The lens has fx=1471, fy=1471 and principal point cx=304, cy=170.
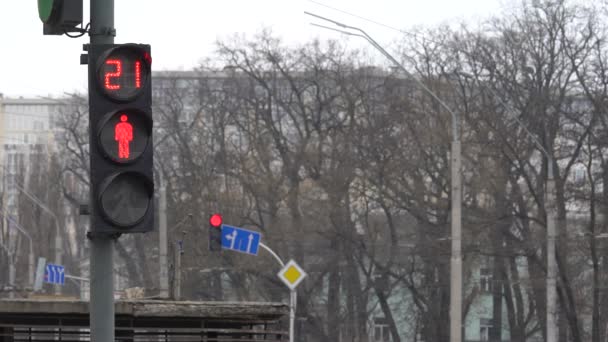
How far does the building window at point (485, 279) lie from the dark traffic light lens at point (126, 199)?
47.7 m

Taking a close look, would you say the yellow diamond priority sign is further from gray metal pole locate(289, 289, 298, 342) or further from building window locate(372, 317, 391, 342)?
building window locate(372, 317, 391, 342)

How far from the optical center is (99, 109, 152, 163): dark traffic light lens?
745 cm

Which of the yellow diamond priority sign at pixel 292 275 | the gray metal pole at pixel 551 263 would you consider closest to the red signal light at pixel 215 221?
the yellow diamond priority sign at pixel 292 275

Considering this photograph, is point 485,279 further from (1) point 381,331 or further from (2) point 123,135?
(2) point 123,135

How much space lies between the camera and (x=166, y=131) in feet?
202

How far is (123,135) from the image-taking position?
747cm

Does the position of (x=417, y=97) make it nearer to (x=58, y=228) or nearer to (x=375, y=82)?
(x=375, y=82)

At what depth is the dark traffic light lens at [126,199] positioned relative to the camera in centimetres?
747

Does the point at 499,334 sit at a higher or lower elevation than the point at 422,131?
lower

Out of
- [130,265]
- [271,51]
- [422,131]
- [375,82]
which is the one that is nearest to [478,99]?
[422,131]

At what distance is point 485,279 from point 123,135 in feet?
162

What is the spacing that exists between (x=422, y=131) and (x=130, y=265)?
15.3 meters

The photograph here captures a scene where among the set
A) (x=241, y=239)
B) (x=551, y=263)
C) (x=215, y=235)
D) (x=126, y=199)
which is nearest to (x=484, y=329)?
(x=241, y=239)

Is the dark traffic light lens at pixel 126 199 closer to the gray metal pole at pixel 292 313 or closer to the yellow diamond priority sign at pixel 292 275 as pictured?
the gray metal pole at pixel 292 313
